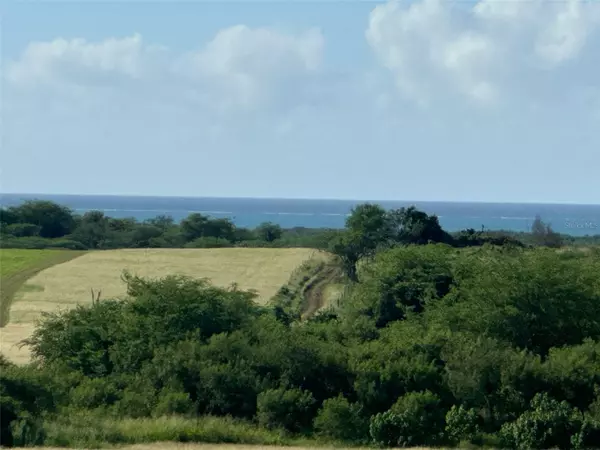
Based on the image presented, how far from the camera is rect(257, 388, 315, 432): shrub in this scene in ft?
69.8

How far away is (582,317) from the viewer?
29.0m

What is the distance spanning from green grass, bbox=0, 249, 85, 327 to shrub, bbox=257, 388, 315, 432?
19.9 meters

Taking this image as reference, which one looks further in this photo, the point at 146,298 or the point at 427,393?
the point at 146,298

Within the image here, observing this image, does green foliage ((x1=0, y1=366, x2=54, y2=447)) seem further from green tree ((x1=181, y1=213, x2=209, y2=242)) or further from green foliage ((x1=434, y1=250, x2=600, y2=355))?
green tree ((x1=181, y1=213, x2=209, y2=242))

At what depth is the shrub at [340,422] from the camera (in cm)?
2061

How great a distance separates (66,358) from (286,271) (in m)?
25.5

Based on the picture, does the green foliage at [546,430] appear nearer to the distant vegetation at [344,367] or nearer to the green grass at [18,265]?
the distant vegetation at [344,367]

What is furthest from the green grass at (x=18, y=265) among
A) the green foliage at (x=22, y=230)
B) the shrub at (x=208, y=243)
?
the green foliage at (x=22, y=230)

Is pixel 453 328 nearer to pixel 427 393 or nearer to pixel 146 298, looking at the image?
pixel 427 393

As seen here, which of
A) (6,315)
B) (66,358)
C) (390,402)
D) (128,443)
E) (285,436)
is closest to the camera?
(128,443)

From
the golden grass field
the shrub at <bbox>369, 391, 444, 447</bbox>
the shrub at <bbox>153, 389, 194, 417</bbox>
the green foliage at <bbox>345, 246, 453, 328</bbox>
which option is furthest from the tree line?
the shrub at <bbox>369, 391, 444, 447</bbox>

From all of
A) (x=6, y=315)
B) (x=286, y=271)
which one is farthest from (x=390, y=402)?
(x=286, y=271)

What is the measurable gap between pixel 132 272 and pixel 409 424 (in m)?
32.0

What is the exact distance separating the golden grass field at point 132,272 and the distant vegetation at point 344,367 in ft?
28.5
